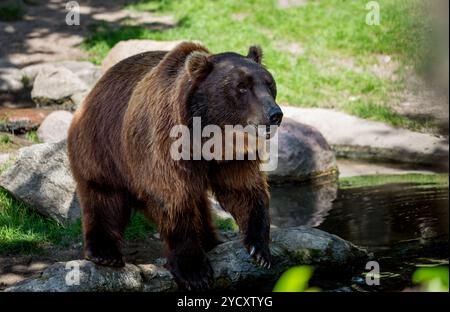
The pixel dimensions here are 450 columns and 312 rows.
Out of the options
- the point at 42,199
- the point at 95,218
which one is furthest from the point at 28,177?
the point at 95,218

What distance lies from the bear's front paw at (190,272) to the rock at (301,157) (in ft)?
14.4

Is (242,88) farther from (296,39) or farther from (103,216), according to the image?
(296,39)

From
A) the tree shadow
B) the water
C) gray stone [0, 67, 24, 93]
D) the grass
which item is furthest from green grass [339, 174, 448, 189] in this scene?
the tree shadow

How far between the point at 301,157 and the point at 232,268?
423 centimetres

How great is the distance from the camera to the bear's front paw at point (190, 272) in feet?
18.3

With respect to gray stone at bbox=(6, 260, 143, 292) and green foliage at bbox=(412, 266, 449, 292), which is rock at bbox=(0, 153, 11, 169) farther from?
green foliage at bbox=(412, 266, 449, 292)

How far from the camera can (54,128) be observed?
10.1 m

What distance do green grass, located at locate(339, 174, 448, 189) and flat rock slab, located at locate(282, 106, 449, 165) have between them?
24.9 inches

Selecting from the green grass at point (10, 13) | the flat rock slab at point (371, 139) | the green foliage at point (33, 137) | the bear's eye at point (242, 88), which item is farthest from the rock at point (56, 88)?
the bear's eye at point (242, 88)

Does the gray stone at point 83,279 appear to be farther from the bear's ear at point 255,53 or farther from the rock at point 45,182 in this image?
the rock at point 45,182

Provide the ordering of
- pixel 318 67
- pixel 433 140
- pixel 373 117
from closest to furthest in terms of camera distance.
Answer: pixel 433 140, pixel 373 117, pixel 318 67

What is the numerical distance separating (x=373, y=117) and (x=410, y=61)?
147 centimetres
